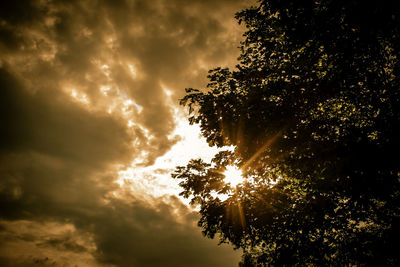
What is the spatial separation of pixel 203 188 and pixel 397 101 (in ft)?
24.0

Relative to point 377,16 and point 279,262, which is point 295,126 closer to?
point 377,16

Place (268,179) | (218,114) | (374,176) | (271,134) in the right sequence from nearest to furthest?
(374,176) < (271,134) < (218,114) < (268,179)

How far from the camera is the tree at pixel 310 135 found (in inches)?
200

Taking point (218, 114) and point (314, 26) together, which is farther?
point (218, 114)

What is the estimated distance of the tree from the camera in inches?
200

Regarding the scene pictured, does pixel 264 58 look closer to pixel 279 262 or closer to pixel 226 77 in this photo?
pixel 226 77

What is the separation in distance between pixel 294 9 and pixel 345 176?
6.04 metres

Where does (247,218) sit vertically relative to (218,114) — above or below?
below

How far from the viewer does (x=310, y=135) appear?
6965 millimetres

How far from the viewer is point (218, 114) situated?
678 centimetres

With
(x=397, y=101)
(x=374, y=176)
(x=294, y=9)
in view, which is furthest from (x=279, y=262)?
(x=294, y=9)

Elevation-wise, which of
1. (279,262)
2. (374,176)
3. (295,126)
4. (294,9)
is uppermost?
(294,9)

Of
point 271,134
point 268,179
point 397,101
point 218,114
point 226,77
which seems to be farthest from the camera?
point 268,179

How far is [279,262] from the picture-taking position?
6914mm
